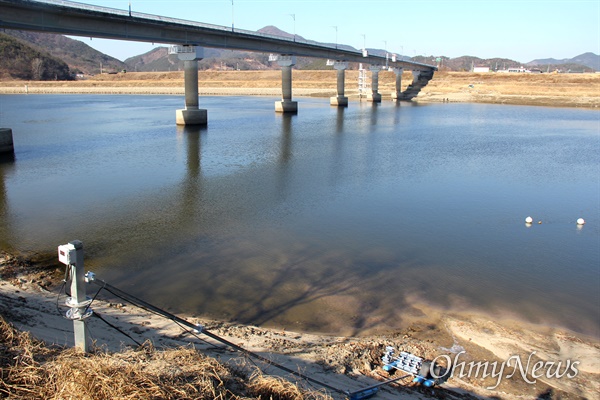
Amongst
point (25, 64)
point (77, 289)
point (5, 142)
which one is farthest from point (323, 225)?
point (25, 64)

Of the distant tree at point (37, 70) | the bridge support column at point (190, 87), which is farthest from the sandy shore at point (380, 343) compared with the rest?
the distant tree at point (37, 70)

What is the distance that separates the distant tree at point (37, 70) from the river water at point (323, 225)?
118 meters

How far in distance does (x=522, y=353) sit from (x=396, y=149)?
881 inches

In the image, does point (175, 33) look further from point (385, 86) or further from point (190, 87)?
point (385, 86)

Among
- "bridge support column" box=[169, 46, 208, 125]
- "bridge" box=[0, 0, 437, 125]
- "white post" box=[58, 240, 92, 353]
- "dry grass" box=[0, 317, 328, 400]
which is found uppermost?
"bridge" box=[0, 0, 437, 125]

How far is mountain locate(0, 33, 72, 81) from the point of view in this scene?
431 feet

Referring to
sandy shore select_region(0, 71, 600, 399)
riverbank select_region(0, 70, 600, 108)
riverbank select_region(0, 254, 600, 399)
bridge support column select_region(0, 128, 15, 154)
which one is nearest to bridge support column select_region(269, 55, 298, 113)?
bridge support column select_region(0, 128, 15, 154)

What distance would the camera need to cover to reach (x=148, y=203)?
16.4m

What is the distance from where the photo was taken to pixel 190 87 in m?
39.6

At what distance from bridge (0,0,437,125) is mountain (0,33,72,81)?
99.3m

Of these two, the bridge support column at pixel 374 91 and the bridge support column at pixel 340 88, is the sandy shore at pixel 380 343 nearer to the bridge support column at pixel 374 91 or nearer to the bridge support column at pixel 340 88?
the bridge support column at pixel 340 88

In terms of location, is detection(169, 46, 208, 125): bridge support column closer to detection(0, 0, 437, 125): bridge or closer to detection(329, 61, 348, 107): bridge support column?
detection(0, 0, 437, 125): bridge

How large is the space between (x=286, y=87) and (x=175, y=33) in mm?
18086

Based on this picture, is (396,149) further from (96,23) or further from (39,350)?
(39,350)
